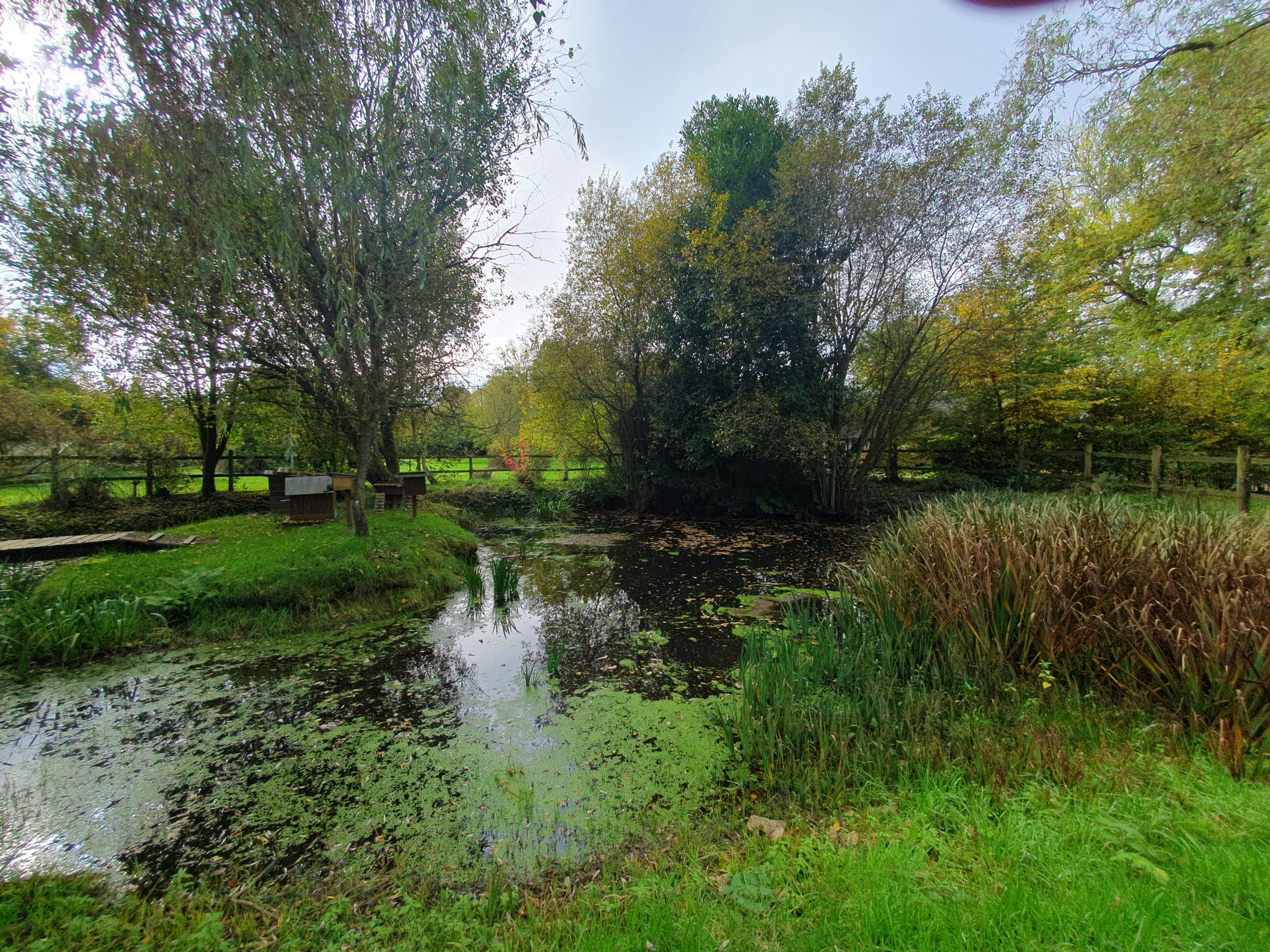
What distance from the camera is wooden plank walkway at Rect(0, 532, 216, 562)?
5613 millimetres

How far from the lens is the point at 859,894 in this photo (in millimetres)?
1681

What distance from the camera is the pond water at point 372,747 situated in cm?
245

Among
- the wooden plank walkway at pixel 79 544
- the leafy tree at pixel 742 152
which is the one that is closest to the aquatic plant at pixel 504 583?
the wooden plank walkway at pixel 79 544

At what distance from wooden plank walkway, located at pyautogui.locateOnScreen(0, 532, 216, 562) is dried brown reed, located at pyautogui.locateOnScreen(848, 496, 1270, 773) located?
7.96 meters

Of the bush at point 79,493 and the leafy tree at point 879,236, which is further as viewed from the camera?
the leafy tree at point 879,236

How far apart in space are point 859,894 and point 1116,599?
2.78 meters

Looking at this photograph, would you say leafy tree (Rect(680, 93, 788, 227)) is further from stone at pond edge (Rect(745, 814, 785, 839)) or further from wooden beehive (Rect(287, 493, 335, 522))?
stone at pond edge (Rect(745, 814, 785, 839))

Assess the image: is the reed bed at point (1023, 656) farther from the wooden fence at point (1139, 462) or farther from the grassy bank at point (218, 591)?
the wooden fence at point (1139, 462)

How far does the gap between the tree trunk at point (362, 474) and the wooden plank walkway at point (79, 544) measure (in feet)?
6.41

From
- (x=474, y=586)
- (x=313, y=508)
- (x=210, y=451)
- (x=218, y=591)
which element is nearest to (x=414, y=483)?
(x=313, y=508)

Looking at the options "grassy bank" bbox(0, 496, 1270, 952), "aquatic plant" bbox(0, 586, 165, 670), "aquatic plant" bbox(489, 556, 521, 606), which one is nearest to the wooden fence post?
"grassy bank" bbox(0, 496, 1270, 952)

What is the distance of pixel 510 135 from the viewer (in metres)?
5.91

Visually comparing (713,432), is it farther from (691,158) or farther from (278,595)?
(278,595)

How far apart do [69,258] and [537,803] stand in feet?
20.3
